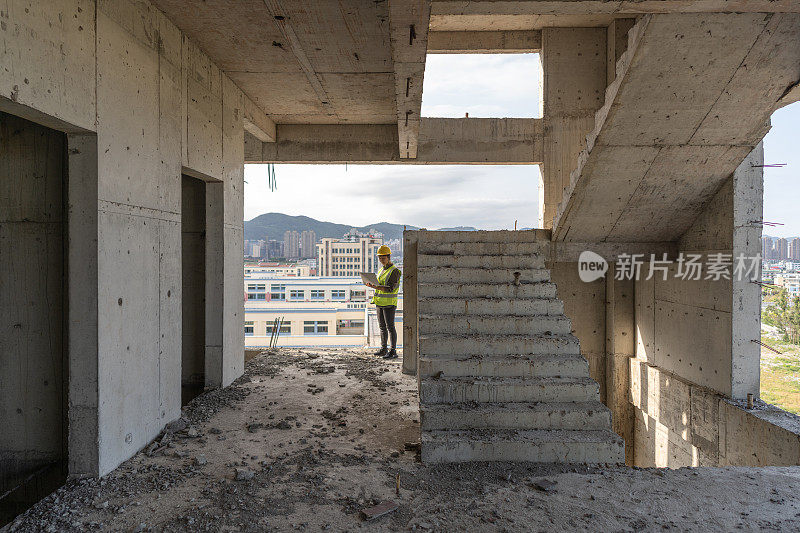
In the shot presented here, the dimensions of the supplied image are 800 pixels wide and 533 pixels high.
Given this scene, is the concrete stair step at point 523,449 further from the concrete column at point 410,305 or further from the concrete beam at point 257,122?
the concrete beam at point 257,122

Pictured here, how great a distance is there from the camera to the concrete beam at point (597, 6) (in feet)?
11.2

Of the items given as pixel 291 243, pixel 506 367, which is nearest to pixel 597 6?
pixel 506 367

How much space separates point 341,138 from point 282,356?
439 centimetres

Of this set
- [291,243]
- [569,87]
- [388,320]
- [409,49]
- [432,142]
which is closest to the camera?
[409,49]

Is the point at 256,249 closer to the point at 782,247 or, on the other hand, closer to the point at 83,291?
the point at 782,247

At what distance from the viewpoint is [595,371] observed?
8.89 meters

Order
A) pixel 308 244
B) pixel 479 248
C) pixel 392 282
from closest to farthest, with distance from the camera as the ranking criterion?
pixel 479 248, pixel 392 282, pixel 308 244

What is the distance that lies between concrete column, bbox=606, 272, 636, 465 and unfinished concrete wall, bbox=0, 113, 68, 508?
8520 mm

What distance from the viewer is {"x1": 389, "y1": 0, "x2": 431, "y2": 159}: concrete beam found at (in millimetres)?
3324

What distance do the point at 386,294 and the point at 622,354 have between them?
4791mm

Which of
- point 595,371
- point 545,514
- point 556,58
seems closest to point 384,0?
point 545,514

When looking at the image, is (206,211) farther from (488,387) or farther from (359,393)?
(488,387)

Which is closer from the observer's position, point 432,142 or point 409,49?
point 409,49

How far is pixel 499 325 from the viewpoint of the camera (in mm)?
5414
